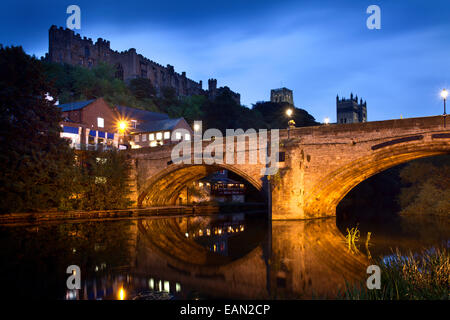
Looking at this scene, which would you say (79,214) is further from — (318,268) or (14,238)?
(318,268)

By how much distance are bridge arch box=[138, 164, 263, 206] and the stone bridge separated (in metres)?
3.32

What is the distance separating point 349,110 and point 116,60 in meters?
80.6

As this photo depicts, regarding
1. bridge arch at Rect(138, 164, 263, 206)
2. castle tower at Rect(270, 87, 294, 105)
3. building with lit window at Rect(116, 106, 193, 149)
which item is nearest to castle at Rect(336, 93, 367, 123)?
castle tower at Rect(270, 87, 294, 105)

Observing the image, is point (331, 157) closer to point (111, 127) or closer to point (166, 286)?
point (166, 286)

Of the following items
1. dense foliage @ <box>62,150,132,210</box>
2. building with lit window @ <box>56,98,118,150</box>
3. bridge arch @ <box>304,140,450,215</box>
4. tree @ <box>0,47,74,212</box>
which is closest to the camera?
bridge arch @ <box>304,140,450,215</box>

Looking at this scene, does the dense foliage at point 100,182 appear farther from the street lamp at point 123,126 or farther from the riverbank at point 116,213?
the street lamp at point 123,126

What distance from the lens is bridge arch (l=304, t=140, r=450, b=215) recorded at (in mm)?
19016

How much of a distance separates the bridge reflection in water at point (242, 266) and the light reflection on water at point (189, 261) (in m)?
0.02

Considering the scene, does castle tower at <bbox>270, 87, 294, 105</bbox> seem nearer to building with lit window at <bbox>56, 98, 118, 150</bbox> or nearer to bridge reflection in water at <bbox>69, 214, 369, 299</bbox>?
building with lit window at <bbox>56, 98, 118, 150</bbox>

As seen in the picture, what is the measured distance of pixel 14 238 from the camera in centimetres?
1612

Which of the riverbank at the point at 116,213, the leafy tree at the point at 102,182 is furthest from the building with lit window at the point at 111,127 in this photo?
the riverbank at the point at 116,213

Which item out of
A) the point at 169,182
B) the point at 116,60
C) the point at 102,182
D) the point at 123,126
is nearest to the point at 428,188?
the point at 169,182

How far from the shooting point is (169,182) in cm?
3422

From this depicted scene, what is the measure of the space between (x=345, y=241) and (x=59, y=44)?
8243 cm
